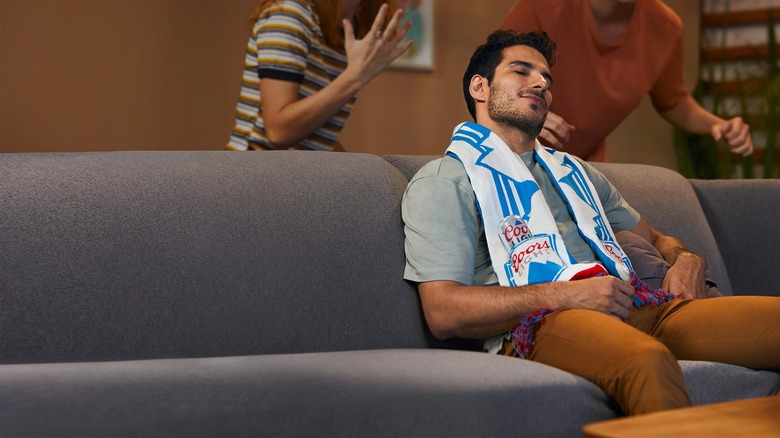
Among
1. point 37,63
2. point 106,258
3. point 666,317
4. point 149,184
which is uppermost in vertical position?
point 37,63

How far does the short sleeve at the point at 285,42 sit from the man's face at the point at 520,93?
53cm

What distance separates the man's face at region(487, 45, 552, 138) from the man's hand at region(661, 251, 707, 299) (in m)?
0.50

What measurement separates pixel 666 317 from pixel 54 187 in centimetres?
140

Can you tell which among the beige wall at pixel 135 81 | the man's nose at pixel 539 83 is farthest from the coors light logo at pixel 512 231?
the beige wall at pixel 135 81

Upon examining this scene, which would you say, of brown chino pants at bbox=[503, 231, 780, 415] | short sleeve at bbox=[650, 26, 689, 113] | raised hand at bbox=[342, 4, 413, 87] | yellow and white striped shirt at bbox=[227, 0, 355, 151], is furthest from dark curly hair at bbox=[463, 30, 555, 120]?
short sleeve at bbox=[650, 26, 689, 113]

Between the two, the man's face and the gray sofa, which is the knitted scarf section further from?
the gray sofa

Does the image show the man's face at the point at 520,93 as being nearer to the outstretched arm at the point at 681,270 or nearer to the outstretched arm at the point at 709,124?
the outstretched arm at the point at 681,270

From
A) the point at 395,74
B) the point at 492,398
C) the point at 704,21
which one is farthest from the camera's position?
the point at 704,21

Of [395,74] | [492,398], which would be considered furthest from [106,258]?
[395,74]

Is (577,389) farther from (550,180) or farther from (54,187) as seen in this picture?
(54,187)

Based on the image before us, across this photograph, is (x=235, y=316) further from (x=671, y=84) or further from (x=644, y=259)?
(x=671, y=84)

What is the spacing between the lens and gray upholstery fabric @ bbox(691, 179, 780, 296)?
2895 millimetres

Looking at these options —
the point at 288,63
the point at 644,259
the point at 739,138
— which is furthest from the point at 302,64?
the point at 739,138

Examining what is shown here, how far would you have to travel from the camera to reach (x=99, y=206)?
1.99m
